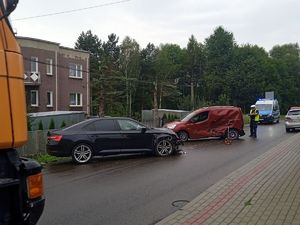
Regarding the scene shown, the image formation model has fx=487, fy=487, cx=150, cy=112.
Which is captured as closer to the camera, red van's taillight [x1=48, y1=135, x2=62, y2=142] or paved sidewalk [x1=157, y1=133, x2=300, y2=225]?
paved sidewalk [x1=157, y1=133, x2=300, y2=225]

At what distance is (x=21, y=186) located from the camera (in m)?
4.23

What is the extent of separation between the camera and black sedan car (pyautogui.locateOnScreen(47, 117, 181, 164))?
610 inches

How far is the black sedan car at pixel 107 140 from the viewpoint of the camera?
15.5 metres

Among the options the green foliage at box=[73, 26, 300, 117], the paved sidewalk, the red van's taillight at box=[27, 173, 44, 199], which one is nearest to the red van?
the paved sidewalk

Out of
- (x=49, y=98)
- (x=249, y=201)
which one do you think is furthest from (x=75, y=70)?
(x=249, y=201)

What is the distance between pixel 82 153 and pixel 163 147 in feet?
9.62

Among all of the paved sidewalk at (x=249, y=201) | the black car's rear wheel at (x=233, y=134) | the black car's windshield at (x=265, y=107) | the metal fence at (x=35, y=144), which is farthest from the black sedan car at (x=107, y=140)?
the black car's windshield at (x=265, y=107)

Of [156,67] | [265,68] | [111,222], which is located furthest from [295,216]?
[265,68]

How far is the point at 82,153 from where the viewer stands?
613 inches

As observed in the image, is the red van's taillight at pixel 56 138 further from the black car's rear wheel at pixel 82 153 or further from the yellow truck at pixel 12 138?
the yellow truck at pixel 12 138

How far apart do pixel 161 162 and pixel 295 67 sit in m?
97.5

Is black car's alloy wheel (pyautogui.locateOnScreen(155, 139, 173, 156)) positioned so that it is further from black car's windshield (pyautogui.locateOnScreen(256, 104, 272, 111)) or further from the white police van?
black car's windshield (pyautogui.locateOnScreen(256, 104, 272, 111))

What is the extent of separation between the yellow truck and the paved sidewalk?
3192mm

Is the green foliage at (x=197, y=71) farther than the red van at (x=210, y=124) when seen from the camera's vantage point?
Yes
